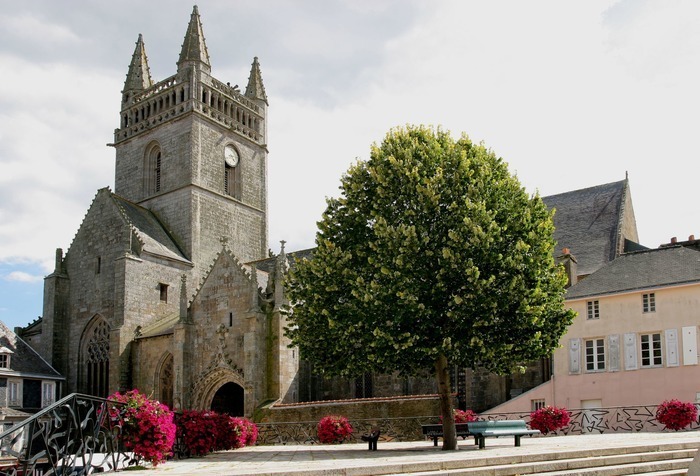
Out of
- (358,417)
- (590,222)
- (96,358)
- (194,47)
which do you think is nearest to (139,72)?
(194,47)

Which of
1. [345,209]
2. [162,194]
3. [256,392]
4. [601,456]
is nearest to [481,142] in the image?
[345,209]

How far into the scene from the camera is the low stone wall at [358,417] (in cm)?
2458

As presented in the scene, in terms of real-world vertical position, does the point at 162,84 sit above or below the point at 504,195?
above

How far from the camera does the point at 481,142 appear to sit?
71.4 ft

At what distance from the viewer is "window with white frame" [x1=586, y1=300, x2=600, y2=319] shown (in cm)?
2925

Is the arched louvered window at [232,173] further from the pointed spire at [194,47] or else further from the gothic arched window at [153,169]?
the pointed spire at [194,47]

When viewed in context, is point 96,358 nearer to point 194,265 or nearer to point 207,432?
point 194,265

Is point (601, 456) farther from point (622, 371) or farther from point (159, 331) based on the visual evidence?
point (159, 331)

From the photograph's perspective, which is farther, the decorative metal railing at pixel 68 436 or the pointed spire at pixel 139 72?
the pointed spire at pixel 139 72

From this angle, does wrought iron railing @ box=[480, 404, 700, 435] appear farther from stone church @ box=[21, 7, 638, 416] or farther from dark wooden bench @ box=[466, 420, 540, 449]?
dark wooden bench @ box=[466, 420, 540, 449]

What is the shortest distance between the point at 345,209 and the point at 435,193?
303 centimetres

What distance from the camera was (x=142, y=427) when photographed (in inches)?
577

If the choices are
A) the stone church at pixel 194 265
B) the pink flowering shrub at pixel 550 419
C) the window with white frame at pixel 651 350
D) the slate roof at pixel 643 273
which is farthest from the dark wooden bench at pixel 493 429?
the stone church at pixel 194 265

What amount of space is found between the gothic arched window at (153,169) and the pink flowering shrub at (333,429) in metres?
25.9
